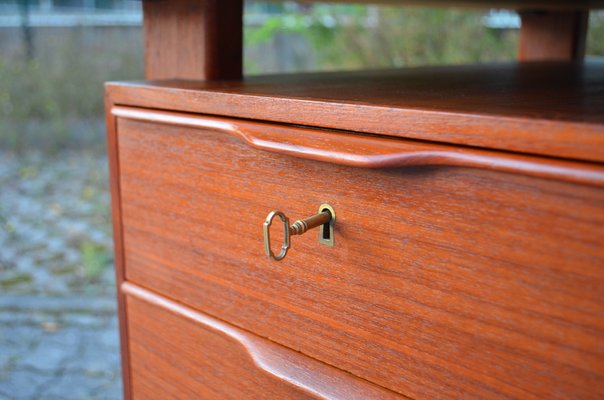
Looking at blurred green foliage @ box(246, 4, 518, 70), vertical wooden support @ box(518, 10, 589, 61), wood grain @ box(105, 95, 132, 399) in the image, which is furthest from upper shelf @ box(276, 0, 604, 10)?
blurred green foliage @ box(246, 4, 518, 70)

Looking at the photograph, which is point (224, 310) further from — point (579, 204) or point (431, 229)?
point (579, 204)

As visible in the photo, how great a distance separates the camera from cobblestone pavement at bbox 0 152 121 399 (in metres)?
1.76

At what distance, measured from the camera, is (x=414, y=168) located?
0.50 metres

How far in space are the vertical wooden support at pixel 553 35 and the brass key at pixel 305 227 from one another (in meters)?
1.20

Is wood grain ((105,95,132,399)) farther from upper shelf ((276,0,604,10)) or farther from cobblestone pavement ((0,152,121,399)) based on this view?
cobblestone pavement ((0,152,121,399))

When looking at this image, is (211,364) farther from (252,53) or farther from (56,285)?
(252,53)

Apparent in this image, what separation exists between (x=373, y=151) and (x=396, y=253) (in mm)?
84

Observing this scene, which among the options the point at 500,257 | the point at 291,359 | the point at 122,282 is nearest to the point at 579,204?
the point at 500,257

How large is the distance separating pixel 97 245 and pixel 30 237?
30cm

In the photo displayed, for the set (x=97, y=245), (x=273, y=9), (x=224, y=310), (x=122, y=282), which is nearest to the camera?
(x=224, y=310)

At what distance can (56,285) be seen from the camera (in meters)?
2.36

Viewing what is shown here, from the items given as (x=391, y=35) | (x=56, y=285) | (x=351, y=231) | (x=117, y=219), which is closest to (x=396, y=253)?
(x=351, y=231)

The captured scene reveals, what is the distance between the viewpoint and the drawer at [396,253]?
44 cm

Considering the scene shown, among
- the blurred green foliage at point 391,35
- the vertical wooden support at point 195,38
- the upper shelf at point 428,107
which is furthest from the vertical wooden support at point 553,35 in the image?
the blurred green foliage at point 391,35
